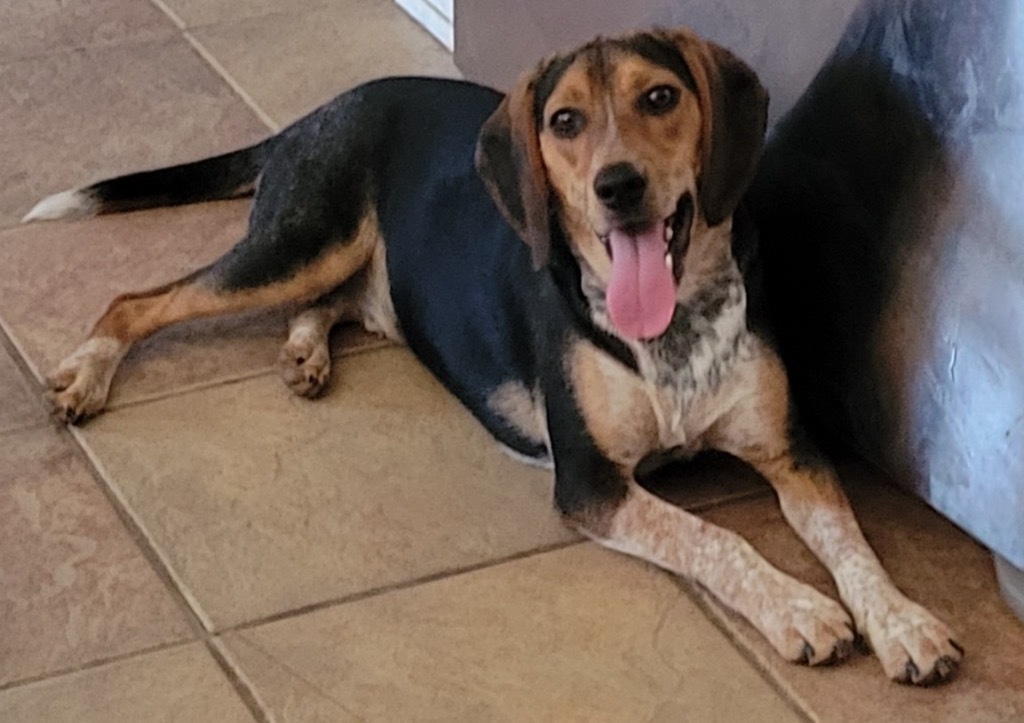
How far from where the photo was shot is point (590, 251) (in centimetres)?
303

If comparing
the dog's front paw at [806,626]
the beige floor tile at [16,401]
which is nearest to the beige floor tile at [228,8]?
the beige floor tile at [16,401]

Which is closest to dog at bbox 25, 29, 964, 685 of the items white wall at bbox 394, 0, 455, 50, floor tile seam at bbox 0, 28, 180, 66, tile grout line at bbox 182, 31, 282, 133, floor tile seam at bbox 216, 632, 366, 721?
floor tile seam at bbox 216, 632, 366, 721

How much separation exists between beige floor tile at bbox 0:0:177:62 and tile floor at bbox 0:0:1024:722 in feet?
4.04


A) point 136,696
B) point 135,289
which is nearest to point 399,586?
point 136,696

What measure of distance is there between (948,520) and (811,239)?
57cm

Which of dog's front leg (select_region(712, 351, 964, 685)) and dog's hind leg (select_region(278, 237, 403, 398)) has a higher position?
dog's front leg (select_region(712, 351, 964, 685))

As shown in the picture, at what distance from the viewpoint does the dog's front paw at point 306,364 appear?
11.8 feet

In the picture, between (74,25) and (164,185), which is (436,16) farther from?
(164,185)

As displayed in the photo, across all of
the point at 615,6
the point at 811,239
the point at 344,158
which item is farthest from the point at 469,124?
the point at 811,239

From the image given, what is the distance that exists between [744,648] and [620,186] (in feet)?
2.57

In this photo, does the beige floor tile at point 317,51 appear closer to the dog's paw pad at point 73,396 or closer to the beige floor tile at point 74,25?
the beige floor tile at point 74,25

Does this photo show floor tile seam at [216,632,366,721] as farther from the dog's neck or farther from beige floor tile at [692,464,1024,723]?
the dog's neck

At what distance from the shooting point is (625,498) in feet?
10.1

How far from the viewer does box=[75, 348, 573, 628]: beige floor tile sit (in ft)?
10.2
